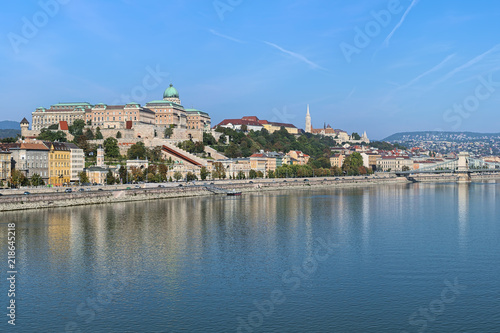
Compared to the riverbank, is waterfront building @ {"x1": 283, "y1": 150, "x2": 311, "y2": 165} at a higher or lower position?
higher

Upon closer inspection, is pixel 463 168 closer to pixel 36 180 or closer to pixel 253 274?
pixel 36 180

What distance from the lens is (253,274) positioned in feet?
47.8

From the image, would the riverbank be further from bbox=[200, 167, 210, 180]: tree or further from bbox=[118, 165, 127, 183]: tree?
bbox=[118, 165, 127, 183]: tree

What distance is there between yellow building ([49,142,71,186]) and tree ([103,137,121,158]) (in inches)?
352

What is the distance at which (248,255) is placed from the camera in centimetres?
1677

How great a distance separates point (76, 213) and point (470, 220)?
1612cm

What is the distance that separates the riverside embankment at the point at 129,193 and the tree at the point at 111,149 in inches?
365

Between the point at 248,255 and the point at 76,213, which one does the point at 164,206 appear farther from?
the point at 248,255

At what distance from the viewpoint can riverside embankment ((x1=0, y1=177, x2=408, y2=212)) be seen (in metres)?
27.0

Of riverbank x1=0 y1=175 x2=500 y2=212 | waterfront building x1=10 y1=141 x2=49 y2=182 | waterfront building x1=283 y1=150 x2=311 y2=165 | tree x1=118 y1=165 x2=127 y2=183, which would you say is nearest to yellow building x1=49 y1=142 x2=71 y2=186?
waterfront building x1=10 y1=141 x2=49 y2=182

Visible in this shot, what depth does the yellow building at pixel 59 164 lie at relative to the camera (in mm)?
37781

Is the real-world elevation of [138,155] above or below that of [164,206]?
above

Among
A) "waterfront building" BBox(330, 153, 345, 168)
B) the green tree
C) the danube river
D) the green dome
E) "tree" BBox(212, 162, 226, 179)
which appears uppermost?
the green dome

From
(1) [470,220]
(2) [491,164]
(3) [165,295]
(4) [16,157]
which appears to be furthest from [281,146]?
(3) [165,295]
